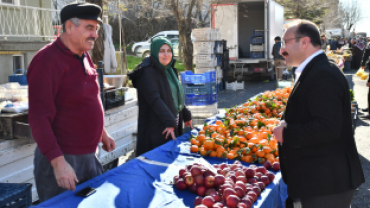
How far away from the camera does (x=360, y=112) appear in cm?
998

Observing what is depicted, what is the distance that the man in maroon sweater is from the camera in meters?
2.20

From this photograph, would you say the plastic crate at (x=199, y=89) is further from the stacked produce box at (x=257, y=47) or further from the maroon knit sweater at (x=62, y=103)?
the stacked produce box at (x=257, y=47)

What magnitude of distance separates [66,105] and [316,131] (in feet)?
5.22

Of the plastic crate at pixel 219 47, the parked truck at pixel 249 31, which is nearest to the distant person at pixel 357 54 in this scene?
the parked truck at pixel 249 31

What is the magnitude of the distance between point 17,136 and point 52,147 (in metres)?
1.65

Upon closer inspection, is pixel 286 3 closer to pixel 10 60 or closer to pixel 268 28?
pixel 268 28

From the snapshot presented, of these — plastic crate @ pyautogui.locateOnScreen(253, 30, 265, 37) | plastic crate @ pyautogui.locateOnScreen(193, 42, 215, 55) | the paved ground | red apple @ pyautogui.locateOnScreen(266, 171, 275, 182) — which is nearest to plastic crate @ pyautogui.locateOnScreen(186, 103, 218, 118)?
the paved ground

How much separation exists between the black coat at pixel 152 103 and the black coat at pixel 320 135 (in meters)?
1.67

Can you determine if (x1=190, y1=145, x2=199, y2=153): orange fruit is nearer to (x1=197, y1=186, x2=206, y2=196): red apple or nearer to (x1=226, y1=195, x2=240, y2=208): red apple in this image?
(x1=197, y1=186, x2=206, y2=196): red apple

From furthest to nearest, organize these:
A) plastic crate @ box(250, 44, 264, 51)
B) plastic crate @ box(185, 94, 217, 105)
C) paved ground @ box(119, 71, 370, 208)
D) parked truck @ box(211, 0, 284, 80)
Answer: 1. plastic crate @ box(250, 44, 264, 51)
2. parked truck @ box(211, 0, 284, 80)
3. plastic crate @ box(185, 94, 217, 105)
4. paved ground @ box(119, 71, 370, 208)

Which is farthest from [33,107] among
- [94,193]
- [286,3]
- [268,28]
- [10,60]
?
[286,3]

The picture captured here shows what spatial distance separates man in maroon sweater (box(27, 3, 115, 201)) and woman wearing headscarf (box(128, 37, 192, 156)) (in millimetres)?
→ 1078

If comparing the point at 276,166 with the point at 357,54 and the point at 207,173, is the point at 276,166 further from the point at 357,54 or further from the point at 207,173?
the point at 357,54

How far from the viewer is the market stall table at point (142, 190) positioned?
2334mm
